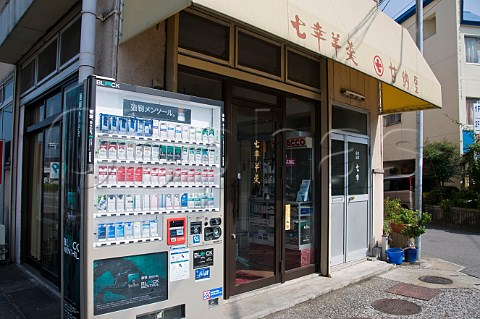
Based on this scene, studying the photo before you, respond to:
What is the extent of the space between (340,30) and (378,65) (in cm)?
103

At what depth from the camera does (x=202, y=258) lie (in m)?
3.76

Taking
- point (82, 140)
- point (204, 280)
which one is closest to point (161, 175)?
point (82, 140)

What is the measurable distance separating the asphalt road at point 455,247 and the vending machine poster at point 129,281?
20.5 ft

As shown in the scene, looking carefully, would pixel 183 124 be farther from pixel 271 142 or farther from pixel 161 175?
pixel 271 142

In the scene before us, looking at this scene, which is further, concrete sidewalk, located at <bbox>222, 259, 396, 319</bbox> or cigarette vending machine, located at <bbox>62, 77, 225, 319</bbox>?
concrete sidewalk, located at <bbox>222, 259, 396, 319</bbox>

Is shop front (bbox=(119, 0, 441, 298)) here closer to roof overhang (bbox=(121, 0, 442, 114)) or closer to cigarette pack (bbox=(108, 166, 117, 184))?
roof overhang (bbox=(121, 0, 442, 114))

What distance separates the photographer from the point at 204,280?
375 cm

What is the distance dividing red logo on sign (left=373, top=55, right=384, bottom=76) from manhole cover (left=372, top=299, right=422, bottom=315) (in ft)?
10.8

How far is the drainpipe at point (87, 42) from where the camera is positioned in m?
4.06

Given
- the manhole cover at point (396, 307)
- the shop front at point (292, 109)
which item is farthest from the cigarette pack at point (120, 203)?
the manhole cover at point (396, 307)

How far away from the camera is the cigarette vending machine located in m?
3.09

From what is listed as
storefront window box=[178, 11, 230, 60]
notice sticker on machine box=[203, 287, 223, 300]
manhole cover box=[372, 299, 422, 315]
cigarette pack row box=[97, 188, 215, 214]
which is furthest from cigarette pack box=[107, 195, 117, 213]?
manhole cover box=[372, 299, 422, 315]

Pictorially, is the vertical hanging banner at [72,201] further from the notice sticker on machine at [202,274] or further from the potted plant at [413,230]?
the potted plant at [413,230]

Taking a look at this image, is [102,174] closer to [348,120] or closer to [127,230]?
[127,230]
